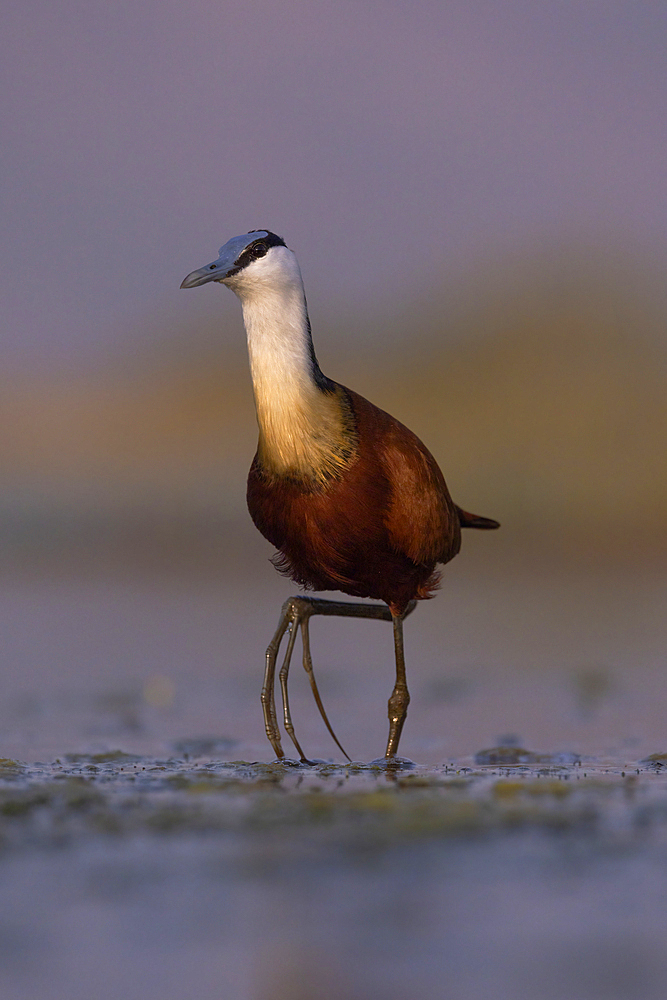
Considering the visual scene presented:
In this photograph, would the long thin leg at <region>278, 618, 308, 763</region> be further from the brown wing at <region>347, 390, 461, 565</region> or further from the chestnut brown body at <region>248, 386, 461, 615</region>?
the brown wing at <region>347, 390, 461, 565</region>

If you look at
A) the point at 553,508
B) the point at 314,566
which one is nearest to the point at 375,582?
the point at 314,566

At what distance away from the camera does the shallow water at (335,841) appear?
Answer: 2762 millimetres

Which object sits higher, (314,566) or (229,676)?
(314,566)

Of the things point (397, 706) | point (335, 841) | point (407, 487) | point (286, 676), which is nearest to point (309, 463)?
point (407, 487)

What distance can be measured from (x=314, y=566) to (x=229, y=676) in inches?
125

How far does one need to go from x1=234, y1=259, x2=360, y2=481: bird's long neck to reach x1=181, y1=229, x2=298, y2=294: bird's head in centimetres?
4

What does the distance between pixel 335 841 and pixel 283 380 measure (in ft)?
8.34

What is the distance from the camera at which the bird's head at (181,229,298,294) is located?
232 inches

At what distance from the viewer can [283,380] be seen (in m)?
5.88

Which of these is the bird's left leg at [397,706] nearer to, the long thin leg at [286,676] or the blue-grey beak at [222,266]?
the long thin leg at [286,676]

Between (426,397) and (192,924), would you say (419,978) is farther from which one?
(426,397)

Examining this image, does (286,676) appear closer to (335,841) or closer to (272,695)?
(272,695)

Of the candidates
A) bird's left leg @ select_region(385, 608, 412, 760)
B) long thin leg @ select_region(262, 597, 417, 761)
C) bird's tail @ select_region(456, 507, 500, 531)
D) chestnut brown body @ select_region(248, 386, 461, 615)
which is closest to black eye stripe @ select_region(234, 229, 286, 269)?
chestnut brown body @ select_region(248, 386, 461, 615)

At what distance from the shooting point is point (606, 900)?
3186mm
